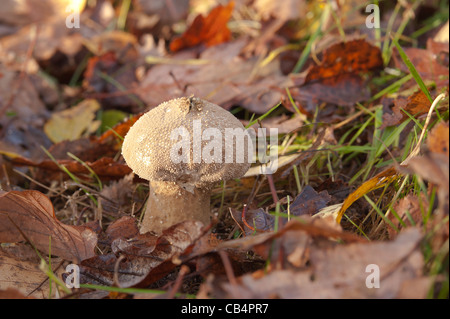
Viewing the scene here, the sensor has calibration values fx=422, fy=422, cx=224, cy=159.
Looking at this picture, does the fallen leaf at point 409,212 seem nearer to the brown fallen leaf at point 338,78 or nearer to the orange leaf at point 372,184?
the orange leaf at point 372,184

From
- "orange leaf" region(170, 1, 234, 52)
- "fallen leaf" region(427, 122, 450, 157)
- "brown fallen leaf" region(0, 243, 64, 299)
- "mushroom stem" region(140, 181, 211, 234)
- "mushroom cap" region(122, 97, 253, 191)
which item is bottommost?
"brown fallen leaf" region(0, 243, 64, 299)

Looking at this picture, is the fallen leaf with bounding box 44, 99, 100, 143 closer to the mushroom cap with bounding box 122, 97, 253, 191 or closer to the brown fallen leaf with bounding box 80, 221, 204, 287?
the mushroom cap with bounding box 122, 97, 253, 191

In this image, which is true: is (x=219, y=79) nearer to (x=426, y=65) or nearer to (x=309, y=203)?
(x=426, y=65)

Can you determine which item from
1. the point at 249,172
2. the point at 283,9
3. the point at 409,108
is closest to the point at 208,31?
the point at 283,9

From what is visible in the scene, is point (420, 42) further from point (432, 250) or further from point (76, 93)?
point (76, 93)

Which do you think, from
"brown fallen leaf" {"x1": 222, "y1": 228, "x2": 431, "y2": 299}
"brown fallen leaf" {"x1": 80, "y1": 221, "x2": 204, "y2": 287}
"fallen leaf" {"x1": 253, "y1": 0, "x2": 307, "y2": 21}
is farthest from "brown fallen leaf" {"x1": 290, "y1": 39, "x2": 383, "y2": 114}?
"brown fallen leaf" {"x1": 222, "y1": 228, "x2": 431, "y2": 299}
